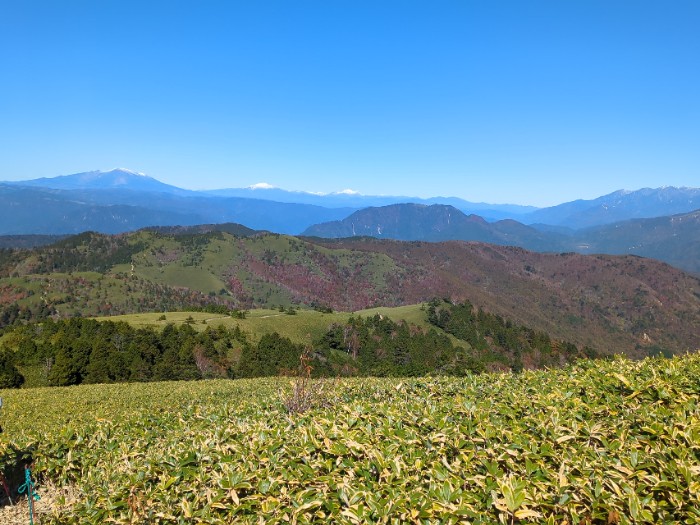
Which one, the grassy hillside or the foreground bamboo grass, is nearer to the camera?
the foreground bamboo grass

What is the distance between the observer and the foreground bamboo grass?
4.04m

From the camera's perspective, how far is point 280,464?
17.6 ft

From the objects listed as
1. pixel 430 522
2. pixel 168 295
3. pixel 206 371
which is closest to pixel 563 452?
pixel 430 522

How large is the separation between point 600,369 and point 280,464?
26.1ft

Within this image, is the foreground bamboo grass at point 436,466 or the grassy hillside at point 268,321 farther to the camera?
the grassy hillside at point 268,321

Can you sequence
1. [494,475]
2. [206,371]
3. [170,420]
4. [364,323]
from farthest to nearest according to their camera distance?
[364,323], [206,371], [170,420], [494,475]

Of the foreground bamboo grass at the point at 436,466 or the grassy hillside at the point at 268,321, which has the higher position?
the foreground bamboo grass at the point at 436,466

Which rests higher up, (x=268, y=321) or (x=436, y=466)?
(x=436, y=466)

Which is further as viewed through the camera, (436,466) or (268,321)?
(268,321)

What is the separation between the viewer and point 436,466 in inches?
190

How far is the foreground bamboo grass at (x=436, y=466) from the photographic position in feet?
13.2

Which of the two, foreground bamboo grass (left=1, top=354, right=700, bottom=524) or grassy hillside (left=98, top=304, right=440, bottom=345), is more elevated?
foreground bamboo grass (left=1, top=354, right=700, bottom=524)

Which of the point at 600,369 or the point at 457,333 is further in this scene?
the point at 457,333

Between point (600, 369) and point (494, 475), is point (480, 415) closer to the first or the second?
point (494, 475)
